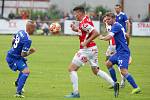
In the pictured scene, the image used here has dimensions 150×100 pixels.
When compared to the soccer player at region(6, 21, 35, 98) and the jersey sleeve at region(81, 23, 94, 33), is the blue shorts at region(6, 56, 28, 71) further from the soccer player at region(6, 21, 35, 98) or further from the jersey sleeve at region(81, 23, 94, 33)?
the jersey sleeve at region(81, 23, 94, 33)

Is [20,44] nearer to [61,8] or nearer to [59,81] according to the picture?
[59,81]

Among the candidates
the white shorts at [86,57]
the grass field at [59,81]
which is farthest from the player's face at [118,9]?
the white shorts at [86,57]

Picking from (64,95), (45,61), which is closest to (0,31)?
(45,61)

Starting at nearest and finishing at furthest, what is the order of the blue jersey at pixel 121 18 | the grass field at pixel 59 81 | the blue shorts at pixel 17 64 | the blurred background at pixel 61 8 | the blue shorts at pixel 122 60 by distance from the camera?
the blue shorts at pixel 17 64, the grass field at pixel 59 81, the blue shorts at pixel 122 60, the blue jersey at pixel 121 18, the blurred background at pixel 61 8

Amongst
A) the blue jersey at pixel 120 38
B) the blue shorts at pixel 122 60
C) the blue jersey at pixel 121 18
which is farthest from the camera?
the blue jersey at pixel 121 18

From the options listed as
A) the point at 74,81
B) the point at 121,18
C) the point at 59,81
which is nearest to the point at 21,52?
the point at 74,81

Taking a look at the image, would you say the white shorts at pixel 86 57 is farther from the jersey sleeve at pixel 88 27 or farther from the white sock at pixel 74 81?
the jersey sleeve at pixel 88 27

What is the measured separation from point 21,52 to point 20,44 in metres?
0.20

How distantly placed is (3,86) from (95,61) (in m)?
3.13

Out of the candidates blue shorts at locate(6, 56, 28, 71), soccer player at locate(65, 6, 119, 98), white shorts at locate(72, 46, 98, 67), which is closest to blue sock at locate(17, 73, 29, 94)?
blue shorts at locate(6, 56, 28, 71)

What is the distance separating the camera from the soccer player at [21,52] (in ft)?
50.4

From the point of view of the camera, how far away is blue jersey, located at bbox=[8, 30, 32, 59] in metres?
15.4

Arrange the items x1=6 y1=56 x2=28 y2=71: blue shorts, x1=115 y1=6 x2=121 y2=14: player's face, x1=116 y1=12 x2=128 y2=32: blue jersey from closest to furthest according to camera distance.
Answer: x1=6 y1=56 x2=28 y2=71: blue shorts → x1=115 y1=6 x2=121 y2=14: player's face → x1=116 y1=12 x2=128 y2=32: blue jersey

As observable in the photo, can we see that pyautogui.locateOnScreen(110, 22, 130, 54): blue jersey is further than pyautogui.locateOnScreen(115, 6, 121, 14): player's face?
No
